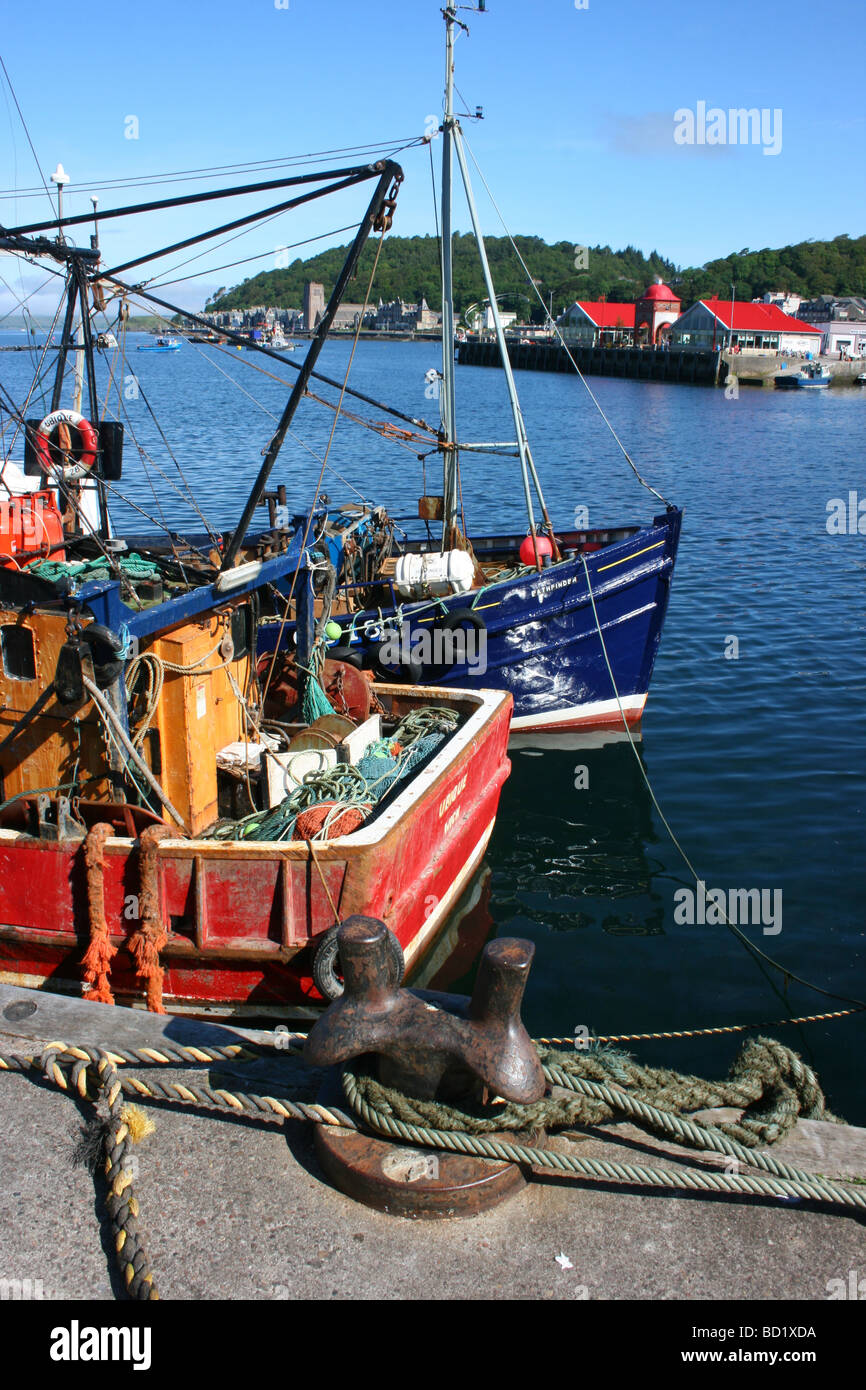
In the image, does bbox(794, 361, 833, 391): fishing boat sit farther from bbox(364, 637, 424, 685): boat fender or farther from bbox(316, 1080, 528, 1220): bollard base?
bbox(316, 1080, 528, 1220): bollard base

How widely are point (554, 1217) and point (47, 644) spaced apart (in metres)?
5.01

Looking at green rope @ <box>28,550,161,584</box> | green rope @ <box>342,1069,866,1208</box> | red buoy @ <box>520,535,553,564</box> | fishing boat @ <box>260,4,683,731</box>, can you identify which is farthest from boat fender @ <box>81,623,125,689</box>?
red buoy @ <box>520,535,553,564</box>

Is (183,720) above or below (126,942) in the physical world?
above

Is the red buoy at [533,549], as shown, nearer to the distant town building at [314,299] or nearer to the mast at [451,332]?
the mast at [451,332]

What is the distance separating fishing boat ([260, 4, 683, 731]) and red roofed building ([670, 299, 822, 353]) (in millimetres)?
98647

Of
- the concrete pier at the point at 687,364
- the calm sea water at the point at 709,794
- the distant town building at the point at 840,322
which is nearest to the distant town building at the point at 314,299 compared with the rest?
the concrete pier at the point at 687,364

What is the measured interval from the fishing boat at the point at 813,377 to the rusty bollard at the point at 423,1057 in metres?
102

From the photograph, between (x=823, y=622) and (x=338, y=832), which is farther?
(x=823, y=622)

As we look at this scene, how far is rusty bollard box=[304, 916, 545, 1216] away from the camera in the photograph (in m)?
3.46

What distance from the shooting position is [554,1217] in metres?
3.52

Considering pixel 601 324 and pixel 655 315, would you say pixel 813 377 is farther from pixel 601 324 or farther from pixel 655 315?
pixel 601 324

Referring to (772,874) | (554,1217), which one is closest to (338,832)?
(554,1217)

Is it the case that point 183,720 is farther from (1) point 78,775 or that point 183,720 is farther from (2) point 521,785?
(2) point 521,785

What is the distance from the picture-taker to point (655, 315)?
11356cm
